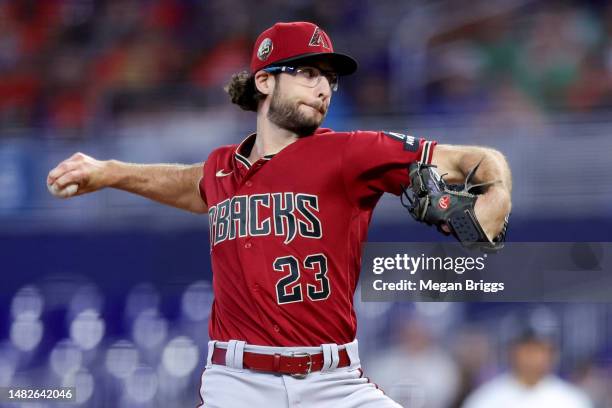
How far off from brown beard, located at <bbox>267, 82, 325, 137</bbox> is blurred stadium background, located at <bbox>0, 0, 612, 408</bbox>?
194 cm

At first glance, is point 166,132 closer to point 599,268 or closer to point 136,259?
point 136,259

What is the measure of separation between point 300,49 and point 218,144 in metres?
2.41

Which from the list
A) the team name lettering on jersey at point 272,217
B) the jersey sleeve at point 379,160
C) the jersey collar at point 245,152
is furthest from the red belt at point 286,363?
the jersey collar at point 245,152

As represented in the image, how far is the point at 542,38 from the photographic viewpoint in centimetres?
481

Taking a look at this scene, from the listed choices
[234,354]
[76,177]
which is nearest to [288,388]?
[234,354]

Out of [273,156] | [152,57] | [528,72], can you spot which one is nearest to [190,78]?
[152,57]

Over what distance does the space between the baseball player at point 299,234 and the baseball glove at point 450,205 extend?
0.03 metres

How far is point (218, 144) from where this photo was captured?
5.00 m

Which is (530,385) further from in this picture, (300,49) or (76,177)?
(76,177)

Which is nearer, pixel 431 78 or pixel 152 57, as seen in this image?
pixel 431 78

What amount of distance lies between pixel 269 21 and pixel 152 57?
0.72 meters

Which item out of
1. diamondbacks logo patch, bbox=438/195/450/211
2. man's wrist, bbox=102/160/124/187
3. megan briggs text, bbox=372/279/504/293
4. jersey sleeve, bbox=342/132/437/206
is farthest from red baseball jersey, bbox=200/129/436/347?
megan briggs text, bbox=372/279/504/293

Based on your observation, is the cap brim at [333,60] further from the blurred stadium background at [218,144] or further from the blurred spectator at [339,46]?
the blurred spectator at [339,46]

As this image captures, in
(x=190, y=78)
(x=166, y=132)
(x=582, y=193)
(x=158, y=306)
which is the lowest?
(x=158, y=306)
